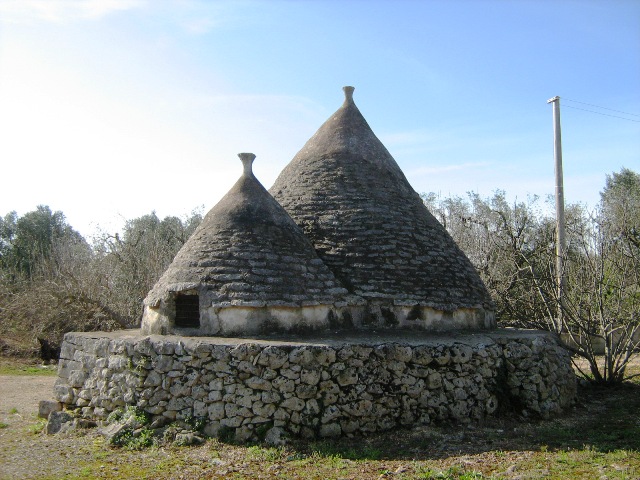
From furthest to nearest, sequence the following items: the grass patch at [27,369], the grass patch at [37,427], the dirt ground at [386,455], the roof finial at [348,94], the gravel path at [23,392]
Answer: the grass patch at [27,369] < the roof finial at [348,94] < the gravel path at [23,392] < the grass patch at [37,427] < the dirt ground at [386,455]

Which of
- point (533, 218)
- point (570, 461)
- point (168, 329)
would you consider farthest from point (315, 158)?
point (533, 218)

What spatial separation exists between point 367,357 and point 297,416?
1.18 metres

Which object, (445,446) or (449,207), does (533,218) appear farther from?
(445,446)

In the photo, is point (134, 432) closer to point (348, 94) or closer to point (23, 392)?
point (23, 392)

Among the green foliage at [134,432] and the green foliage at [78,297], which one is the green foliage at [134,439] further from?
the green foliage at [78,297]

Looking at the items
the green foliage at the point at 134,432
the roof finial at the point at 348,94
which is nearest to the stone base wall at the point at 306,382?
the green foliage at the point at 134,432

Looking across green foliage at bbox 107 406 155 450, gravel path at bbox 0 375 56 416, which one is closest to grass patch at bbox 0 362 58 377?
gravel path at bbox 0 375 56 416

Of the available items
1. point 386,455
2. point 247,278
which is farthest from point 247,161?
point 386,455

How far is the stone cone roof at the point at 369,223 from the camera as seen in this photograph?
9102 mm

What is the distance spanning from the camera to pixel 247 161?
986 centimetres

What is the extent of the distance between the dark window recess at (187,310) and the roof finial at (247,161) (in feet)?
8.18

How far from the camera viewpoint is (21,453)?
23.2 feet

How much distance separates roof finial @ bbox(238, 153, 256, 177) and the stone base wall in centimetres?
332

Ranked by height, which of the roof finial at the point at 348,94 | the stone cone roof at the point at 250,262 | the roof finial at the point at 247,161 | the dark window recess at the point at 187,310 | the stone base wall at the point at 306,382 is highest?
the roof finial at the point at 348,94
